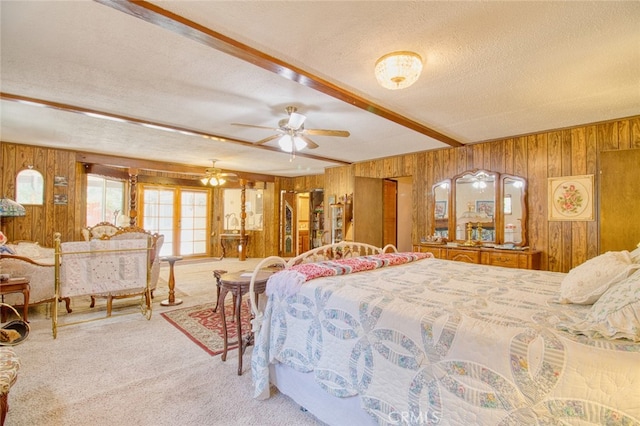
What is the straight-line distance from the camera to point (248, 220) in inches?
360

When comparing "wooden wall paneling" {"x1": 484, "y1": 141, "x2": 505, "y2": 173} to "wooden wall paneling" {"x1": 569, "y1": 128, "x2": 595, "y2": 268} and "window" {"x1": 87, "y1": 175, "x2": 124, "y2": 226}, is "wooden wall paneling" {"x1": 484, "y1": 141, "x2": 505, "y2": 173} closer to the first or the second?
"wooden wall paneling" {"x1": 569, "y1": 128, "x2": 595, "y2": 268}

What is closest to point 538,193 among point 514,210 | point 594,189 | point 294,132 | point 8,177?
point 514,210

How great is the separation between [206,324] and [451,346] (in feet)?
9.68

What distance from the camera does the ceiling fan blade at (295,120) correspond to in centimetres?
295

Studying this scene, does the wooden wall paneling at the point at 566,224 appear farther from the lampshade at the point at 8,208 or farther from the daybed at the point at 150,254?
→ the lampshade at the point at 8,208

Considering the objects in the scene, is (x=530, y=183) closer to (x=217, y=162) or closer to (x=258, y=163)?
(x=258, y=163)

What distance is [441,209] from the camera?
5156 mm

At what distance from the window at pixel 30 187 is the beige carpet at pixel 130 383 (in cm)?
298

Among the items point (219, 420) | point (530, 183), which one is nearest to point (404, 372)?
point (219, 420)

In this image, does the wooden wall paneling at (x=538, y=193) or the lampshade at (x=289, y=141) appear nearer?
the lampshade at (x=289, y=141)

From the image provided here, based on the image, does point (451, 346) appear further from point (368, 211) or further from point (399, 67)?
point (368, 211)

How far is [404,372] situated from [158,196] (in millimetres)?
8407

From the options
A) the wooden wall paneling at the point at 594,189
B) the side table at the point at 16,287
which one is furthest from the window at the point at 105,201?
the wooden wall paneling at the point at 594,189

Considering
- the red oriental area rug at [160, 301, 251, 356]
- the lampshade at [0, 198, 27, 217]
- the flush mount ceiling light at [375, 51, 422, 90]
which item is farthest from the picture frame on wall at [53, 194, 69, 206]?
the flush mount ceiling light at [375, 51, 422, 90]
